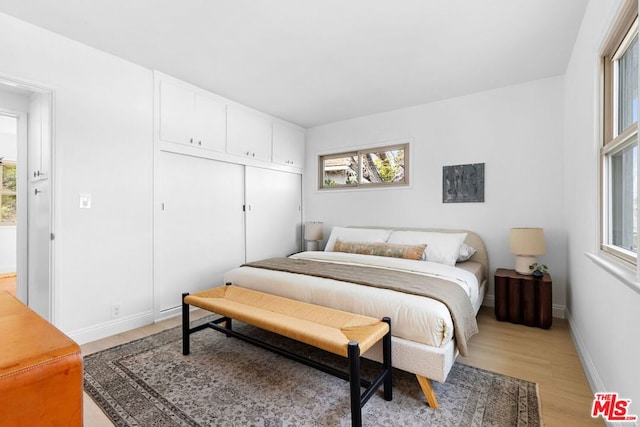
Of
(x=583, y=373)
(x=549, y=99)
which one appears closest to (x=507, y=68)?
(x=549, y=99)

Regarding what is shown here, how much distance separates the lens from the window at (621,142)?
1.48 m

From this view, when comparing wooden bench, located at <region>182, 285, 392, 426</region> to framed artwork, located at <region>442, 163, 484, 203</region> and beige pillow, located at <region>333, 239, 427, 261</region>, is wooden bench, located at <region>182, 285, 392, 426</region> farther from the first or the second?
framed artwork, located at <region>442, 163, 484, 203</region>

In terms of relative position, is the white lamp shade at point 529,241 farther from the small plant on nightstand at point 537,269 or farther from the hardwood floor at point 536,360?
the hardwood floor at point 536,360

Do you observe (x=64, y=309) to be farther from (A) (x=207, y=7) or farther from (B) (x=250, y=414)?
(A) (x=207, y=7)

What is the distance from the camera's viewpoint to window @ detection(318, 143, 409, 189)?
418 centimetres

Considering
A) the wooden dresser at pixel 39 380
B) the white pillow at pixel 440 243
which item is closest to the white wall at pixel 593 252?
the white pillow at pixel 440 243

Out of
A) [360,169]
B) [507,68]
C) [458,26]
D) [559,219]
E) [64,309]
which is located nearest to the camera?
[458,26]

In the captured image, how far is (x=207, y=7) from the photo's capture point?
6.81 ft

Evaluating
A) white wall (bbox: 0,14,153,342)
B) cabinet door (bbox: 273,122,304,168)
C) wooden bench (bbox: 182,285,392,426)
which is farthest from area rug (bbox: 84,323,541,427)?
cabinet door (bbox: 273,122,304,168)

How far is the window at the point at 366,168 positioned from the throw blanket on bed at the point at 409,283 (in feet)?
6.02

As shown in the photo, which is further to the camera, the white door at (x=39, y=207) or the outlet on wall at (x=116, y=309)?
the outlet on wall at (x=116, y=309)

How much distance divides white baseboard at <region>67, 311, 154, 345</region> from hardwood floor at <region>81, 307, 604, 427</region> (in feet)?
0.22

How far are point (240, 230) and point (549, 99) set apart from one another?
3825 millimetres

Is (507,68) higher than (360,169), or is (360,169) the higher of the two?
(507,68)
